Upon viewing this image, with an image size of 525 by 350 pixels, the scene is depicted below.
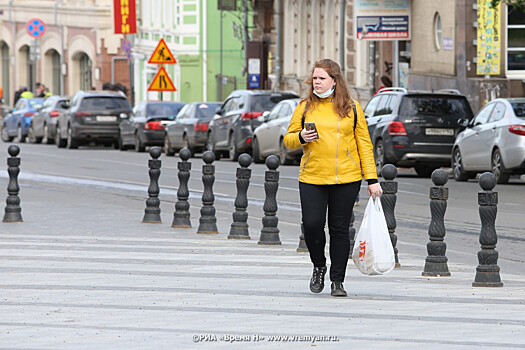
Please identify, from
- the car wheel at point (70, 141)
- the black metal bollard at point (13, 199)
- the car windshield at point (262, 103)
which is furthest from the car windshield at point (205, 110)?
the black metal bollard at point (13, 199)

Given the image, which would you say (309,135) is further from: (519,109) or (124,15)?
(124,15)

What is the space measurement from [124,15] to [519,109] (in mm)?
39725

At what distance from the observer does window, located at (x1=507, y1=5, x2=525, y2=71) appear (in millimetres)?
33812

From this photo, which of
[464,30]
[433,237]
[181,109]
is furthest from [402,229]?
[181,109]

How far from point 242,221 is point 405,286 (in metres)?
4.12

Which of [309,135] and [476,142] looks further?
[476,142]

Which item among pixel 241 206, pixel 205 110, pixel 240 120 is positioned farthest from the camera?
pixel 205 110

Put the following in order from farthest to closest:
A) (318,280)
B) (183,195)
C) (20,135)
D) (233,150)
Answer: (20,135), (233,150), (183,195), (318,280)

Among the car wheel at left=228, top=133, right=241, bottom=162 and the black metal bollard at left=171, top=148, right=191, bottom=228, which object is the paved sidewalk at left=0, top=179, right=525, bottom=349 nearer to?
the black metal bollard at left=171, top=148, right=191, bottom=228

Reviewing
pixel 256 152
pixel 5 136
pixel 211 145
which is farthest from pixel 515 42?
pixel 5 136

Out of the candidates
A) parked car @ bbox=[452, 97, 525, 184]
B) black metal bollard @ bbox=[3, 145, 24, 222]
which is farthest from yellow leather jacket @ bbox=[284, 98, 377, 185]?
parked car @ bbox=[452, 97, 525, 184]

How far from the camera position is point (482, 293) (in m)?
10.0

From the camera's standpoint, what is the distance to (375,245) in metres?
9.61

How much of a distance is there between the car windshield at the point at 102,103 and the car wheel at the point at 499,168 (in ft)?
66.3
